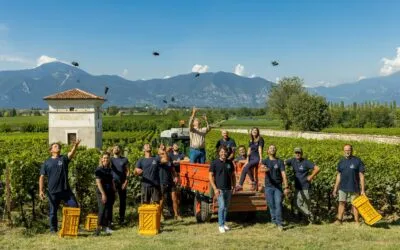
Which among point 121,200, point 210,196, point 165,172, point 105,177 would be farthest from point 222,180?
point 121,200

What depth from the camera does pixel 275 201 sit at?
32.6ft

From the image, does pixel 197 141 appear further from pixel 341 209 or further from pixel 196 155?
pixel 341 209

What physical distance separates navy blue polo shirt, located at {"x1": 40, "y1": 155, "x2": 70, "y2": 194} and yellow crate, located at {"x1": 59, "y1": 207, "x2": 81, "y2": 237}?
55 centimetres

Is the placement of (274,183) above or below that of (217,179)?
below

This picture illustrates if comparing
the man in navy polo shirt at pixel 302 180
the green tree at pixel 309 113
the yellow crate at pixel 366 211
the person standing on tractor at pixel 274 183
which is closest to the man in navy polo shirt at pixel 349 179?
the yellow crate at pixel 366 211

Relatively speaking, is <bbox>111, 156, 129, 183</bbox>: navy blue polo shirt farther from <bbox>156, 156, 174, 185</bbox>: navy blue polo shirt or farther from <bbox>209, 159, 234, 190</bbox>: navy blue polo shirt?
<bbox>209, 159, 234, 190</bbox>: navy blue polo shirt

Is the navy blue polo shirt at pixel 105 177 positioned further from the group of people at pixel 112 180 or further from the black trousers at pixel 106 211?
the black trousers at pixel 106 211

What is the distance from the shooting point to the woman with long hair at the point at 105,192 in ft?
31.6

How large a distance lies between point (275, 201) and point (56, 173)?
15.0 feet

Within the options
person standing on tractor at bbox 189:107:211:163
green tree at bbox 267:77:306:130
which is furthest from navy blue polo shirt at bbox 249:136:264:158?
green tree at bbox 267:77:306:130

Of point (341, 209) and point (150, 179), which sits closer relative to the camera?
point (341, 209)

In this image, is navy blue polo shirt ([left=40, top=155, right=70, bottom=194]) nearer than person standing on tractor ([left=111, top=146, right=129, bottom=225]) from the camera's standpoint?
Yes

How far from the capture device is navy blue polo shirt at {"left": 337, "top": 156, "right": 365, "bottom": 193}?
32.7 ft

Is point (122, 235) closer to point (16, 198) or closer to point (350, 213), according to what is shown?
point (16, 198)
